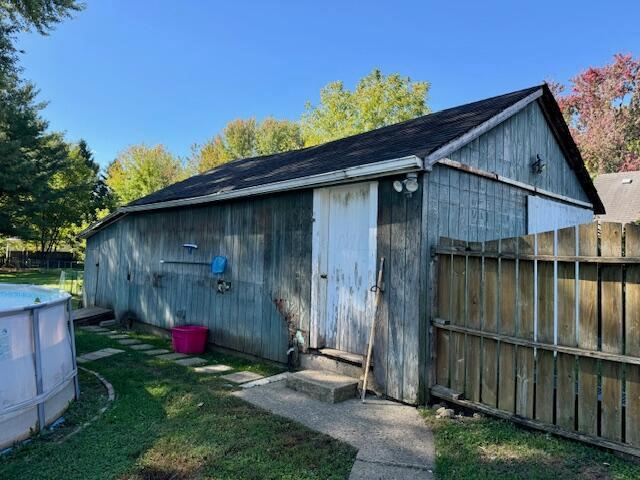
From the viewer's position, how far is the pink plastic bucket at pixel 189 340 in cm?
685

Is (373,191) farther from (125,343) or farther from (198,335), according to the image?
(125,343)

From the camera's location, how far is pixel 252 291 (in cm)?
652

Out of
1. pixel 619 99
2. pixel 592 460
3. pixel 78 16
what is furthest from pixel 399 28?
pixel 592 460

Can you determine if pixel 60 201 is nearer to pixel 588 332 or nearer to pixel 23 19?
pixel 23 19

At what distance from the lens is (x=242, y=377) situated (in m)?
5.48

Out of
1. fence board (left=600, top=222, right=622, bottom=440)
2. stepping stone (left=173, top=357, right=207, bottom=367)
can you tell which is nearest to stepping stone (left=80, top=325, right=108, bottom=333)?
stepping stone (left=173, top=357, right=207, bottom=367)

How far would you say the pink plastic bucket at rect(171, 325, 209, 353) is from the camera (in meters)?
6.85

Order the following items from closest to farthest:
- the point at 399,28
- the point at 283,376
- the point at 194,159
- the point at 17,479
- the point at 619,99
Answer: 1. the point at 17,479
2. the point at 283,376
3. the point at 399,28
4. the point at 619,99
5. the point at 194,159

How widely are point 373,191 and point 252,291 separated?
2752 millimetres

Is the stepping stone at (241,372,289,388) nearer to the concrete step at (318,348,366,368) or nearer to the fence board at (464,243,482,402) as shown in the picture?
the concrete step at (318,348,366,368)

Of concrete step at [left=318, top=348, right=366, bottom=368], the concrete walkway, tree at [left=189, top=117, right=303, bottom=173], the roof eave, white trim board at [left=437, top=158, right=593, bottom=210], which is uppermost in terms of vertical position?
tree at [left=189, top=117, right=303, bottom=173]

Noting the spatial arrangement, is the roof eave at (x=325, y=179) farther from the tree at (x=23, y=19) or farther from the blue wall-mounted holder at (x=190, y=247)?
the tree at (x=23, y=19)

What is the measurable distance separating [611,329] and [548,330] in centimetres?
47

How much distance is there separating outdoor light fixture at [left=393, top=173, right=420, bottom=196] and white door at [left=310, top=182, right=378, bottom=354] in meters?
0.37
